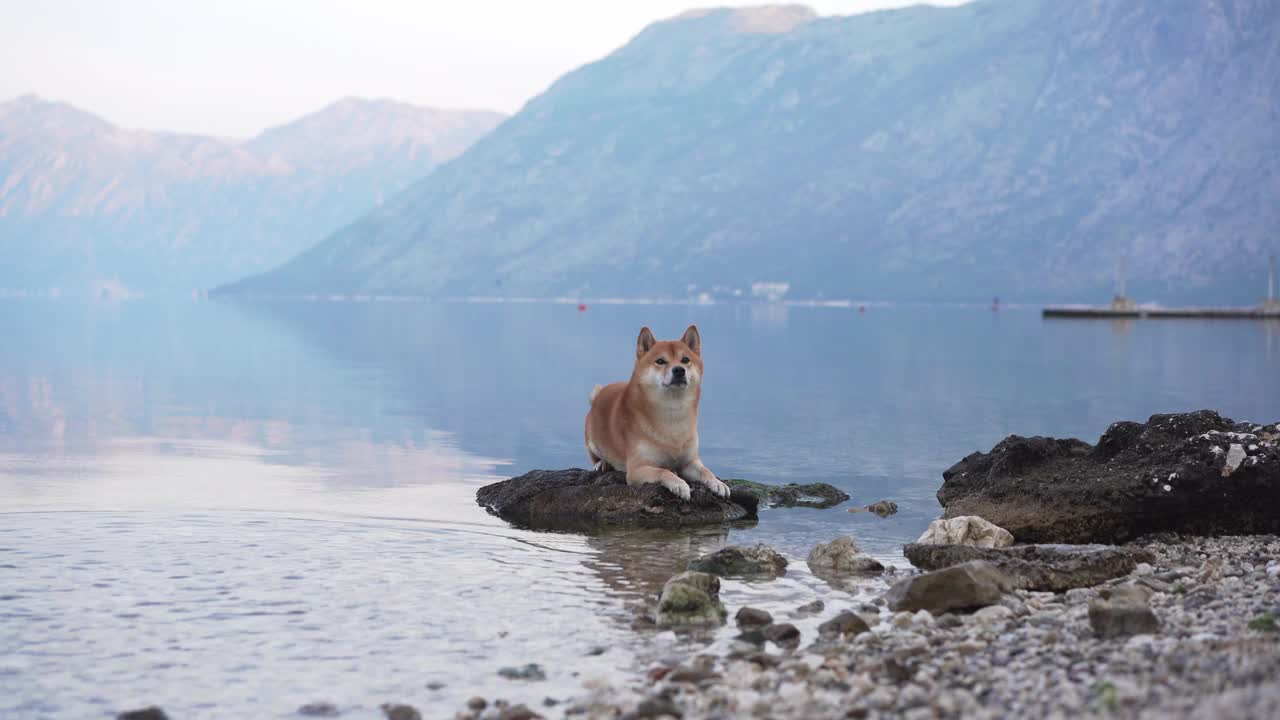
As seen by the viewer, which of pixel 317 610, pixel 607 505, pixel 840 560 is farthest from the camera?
pixel 607 505

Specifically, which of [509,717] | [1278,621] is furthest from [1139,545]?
[509,717]

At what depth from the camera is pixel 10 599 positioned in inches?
566

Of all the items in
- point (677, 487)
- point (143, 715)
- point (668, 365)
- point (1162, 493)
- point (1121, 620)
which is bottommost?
point (143, 715)

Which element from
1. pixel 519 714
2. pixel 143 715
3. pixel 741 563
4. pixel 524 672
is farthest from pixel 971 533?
pixel 143 715

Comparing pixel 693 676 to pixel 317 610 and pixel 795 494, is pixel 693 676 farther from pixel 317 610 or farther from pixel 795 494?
pixel 795 494

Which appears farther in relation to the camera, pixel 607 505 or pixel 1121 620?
pixel 607 505

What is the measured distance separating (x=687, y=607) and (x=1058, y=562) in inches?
170

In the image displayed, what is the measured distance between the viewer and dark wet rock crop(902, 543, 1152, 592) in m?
14.8

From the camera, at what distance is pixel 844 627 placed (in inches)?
509

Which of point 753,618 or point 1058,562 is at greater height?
point 1058,562

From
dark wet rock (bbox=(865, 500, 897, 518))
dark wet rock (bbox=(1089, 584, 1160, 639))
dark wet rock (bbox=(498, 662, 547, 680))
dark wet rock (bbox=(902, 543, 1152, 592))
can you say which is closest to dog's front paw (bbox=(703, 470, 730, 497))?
dark wet rock (bbox=(865, 500, 897, 518))

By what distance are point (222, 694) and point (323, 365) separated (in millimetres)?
59108

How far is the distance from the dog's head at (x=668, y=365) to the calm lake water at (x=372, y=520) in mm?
2154

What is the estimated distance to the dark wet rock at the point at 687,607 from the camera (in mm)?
13695
